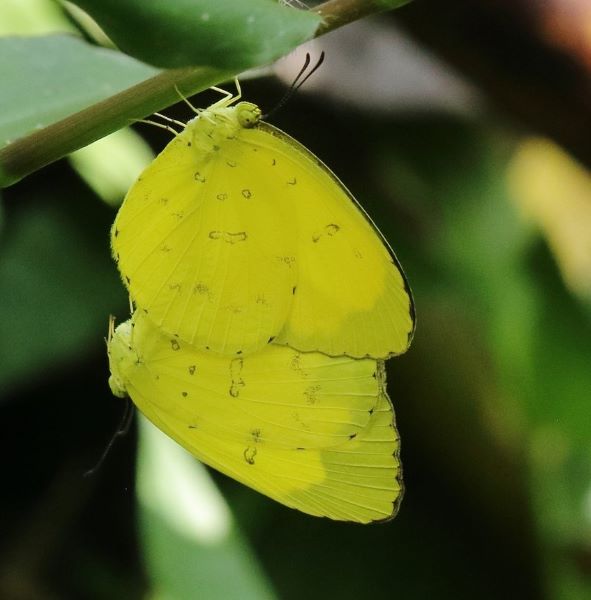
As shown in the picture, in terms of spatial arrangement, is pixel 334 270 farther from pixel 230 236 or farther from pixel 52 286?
pixel 52 286

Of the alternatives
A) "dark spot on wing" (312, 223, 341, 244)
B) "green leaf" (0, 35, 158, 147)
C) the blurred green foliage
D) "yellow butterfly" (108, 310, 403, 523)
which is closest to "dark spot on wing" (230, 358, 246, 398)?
"yellow butterfly" (108, 310, 403, 523)

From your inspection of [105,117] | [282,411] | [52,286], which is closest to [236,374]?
[282,411]

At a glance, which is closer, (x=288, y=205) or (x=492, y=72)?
(x=288, y=205)

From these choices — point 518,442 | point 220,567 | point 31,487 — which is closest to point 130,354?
point 220,567

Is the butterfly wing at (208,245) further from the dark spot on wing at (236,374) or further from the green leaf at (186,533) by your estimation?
the green leaf at (186,533)

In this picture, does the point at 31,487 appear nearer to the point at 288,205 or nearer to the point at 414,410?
the point at 414,410
